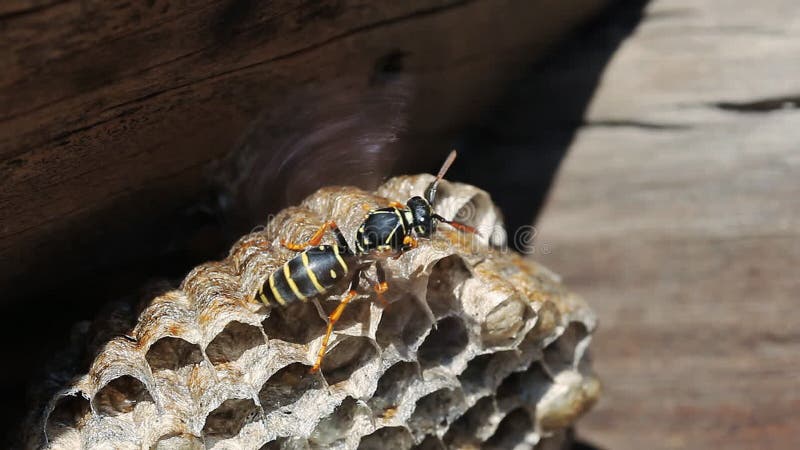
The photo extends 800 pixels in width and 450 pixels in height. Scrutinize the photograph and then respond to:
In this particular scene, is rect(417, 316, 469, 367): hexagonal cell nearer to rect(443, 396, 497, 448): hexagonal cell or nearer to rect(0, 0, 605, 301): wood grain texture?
rect(443, 396, 497, 448): hexagonal cell

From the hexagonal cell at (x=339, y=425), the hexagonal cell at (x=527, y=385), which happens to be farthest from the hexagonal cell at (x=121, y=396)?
the hexagonal cell at (x=527, y=385)

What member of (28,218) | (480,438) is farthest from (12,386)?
(480,438)

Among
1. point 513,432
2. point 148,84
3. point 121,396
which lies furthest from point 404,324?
point 148,84

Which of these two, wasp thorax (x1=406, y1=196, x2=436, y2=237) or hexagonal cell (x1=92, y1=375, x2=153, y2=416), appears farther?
wasp thorax (x1=406, y1=196, x2=436, y2=237)

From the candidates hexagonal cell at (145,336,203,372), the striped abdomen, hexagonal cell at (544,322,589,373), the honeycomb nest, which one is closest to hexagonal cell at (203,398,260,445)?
the honeycomb nest

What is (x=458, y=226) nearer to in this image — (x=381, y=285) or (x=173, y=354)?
(x=381, y=285)
